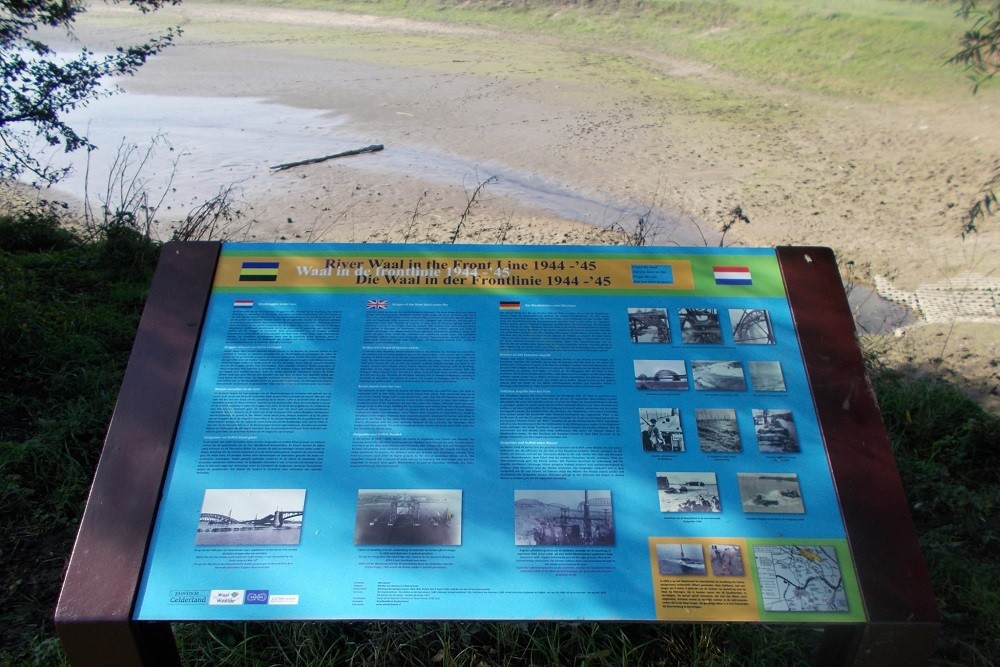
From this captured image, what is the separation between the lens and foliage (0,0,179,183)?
4.53 m

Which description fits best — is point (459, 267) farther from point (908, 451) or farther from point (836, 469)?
point (908, 451)

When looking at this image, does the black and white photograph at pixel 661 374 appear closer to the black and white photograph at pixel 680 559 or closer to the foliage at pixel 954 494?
the black and white photograph at pixel 680 559

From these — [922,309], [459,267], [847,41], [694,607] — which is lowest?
[694,607]

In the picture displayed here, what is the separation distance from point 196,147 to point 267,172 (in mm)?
717

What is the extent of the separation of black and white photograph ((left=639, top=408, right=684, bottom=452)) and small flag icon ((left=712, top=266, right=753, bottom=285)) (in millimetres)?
522

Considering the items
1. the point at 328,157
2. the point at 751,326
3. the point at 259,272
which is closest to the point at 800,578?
the point at 751,326

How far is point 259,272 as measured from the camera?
7.84 feet

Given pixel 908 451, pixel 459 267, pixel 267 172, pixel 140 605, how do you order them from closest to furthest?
pixel 140 605 → pixel 459 267 → pixel 908 451 → pixel 267 172

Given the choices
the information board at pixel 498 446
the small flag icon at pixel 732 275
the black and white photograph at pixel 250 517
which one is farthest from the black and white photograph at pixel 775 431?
the black and white photograph at pixel 250 517

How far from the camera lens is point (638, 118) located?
5676 millimetres

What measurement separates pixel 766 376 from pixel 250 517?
1590 millimetres

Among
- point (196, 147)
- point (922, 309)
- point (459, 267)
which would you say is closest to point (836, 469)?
point (459, 267)

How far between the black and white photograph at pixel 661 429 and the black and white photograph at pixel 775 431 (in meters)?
0.23

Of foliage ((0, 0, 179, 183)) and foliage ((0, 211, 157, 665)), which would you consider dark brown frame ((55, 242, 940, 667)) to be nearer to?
foliage ((0, 211, 157, 665))
